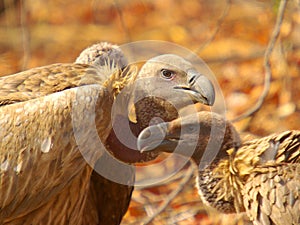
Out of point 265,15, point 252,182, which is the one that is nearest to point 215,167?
point 252,182

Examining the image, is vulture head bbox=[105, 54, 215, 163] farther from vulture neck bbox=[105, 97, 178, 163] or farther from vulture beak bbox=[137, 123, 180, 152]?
vulture beak bbox=[137, 123, 180, 152]

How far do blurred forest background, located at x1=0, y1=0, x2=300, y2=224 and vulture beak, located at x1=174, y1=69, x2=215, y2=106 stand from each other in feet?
5.74

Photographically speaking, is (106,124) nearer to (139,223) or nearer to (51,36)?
(139,223)

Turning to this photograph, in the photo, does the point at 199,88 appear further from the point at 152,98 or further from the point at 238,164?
the point at 238,164

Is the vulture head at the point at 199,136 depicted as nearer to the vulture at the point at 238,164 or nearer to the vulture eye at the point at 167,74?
the vulture at the point at 238,164

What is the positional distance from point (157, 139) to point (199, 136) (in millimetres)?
418

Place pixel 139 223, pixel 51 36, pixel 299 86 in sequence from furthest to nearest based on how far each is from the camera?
1. pixel 51 36
2. pixel 299 86
3. pixel 139 223

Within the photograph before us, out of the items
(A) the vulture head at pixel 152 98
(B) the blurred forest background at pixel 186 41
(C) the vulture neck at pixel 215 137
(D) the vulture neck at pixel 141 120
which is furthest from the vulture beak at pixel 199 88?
(B) the blurred forest background at pixel 186 41

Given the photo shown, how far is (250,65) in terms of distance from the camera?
33.4ft

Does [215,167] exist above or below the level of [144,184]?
above

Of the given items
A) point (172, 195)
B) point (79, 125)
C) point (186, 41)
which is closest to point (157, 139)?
point (79, 125)

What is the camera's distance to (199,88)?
5.64 meters

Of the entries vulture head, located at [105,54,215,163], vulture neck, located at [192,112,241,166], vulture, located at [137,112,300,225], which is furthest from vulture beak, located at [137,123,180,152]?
vulture neck, located at [192,112,241,166]

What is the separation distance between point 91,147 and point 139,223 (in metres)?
2.34
